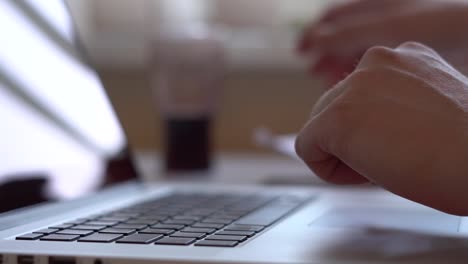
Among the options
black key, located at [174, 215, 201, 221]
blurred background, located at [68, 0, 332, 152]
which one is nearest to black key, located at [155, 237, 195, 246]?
black key, located at [174, 215, 201, 221]

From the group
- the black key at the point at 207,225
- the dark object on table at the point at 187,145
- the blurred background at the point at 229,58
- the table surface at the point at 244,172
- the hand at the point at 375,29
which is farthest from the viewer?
the blurred background at the point at 229,58

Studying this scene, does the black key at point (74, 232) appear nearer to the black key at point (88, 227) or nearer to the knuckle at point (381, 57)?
the black key at point (88, 227)

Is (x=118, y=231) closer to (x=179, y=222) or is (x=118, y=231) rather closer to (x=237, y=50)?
(x=179, y=222)

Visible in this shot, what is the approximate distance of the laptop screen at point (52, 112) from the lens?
67cm

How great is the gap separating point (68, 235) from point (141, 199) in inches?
10.3

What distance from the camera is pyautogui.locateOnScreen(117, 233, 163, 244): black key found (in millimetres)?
486

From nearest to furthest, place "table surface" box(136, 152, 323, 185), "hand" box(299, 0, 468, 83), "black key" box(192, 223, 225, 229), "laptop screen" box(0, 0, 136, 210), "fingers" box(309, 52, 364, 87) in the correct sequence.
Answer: "black key" box(192, 223, 225, 229) < "laptop screen" box(0, 0, 136, 210) < "hand" box(299, 0, 468, 83) < "fingers" box(309, 52, 364, 87) < "table surface" box(136, 152, 323, 185)

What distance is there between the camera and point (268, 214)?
646 mm

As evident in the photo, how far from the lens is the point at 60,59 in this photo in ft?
2.63

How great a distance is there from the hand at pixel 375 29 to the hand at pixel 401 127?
1.31 feet

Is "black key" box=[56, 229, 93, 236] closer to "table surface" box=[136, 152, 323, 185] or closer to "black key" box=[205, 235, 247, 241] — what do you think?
"black key" box=[205, 235, 247, 241]

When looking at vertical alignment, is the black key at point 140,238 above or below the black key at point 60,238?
below

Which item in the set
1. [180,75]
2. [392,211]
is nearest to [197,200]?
[392,211]

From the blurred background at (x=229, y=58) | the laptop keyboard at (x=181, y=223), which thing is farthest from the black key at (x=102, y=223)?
the blurred background at (x=229, y=58)
